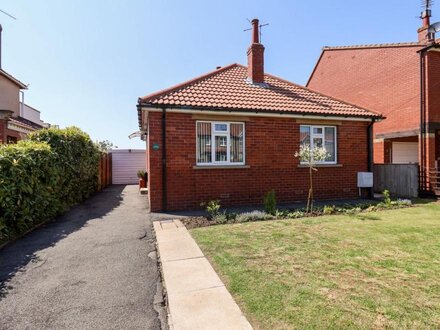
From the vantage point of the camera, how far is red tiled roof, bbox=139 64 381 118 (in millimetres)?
9055

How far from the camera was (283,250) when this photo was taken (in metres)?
4.96

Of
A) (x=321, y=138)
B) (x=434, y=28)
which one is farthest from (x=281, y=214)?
(x=434, y=28)

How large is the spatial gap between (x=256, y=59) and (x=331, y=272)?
386 inches

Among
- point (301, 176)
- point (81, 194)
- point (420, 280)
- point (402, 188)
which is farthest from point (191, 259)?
point (402, 188)

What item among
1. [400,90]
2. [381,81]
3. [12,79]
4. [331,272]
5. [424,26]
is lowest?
[331,272]

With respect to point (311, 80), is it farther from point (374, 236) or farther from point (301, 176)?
point (374, 236)

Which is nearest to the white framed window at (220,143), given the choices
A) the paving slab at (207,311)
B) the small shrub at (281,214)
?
the small shrub at (281,214)

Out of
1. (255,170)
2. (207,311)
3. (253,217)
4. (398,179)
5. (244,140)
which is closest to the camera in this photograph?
(207,311)

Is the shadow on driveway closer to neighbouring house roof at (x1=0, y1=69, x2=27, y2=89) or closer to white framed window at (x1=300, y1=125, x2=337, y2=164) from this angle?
white framed window at (x1=300, y1=125, x2=337, y2=164)

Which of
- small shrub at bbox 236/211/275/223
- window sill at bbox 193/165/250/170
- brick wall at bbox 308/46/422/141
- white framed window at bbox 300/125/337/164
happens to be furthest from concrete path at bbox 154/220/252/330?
brick wall at bbox 308/46/422/141

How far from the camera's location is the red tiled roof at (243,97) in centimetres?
905

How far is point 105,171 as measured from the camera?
1831 cm

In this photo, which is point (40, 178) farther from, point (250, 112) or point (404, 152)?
point (404, 152)

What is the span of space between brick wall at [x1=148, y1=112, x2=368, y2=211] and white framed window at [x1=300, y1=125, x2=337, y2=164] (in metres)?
0.24
